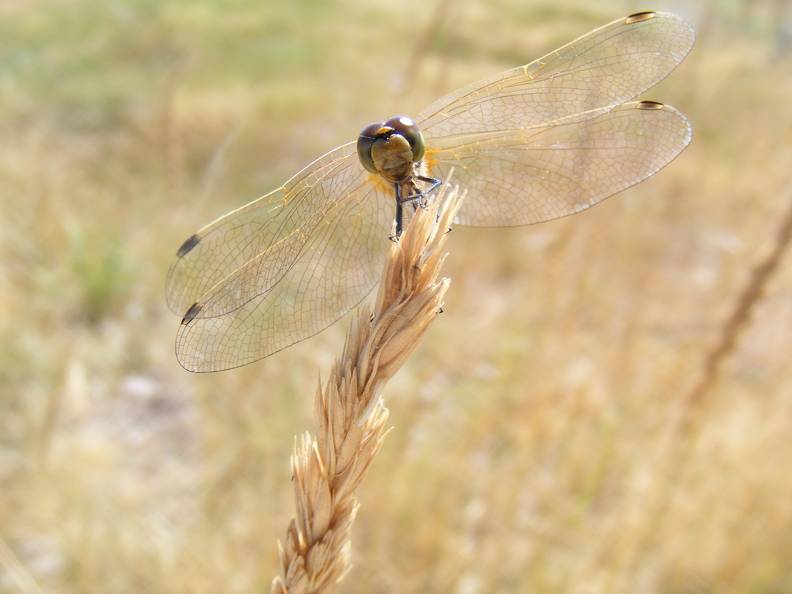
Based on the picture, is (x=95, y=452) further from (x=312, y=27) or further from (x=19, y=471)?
(x=312, y=27)

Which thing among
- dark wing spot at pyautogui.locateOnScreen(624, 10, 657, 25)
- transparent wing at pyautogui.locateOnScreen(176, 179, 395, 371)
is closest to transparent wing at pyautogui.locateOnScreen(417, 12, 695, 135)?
dark wing spot at pyautogui.locateOnScreen(624, 10, 657, 25)

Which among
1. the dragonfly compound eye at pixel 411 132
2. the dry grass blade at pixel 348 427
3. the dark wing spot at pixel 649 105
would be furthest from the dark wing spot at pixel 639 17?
the dry grass blade at pixel 348 427

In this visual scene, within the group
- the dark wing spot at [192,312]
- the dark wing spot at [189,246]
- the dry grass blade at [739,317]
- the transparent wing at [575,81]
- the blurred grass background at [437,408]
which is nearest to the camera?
the dark wing spot at [192,312]

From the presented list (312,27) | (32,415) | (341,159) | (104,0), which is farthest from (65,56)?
(341,159)

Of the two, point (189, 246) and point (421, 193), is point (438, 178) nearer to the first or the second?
point (421, 193)

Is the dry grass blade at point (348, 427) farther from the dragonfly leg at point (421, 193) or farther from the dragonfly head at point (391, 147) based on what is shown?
the dragonfly head at point (391, 147)

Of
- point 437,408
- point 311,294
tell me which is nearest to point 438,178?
point 311,294
